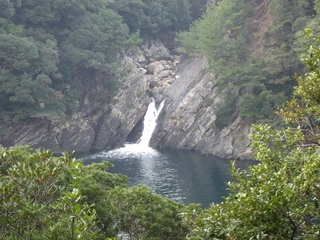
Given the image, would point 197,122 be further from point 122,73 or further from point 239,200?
point 239,200

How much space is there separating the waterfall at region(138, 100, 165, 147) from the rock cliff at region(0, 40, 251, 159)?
75 cm

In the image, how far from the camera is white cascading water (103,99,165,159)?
43125 millimetres

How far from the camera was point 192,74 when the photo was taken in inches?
1937

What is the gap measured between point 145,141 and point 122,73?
9425 millimetres

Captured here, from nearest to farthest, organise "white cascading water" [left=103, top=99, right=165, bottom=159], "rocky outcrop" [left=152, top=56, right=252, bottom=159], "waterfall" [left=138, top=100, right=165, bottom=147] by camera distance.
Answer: "rocky outcrop" [left=152, top=56, right=252, bottom=159]
"white cascading water" [left=103, top=99, right=165, bottom=159]
"waterfall" [left=138, top=100, right=165, bottom=147]

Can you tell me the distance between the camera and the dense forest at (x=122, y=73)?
5.82 metres

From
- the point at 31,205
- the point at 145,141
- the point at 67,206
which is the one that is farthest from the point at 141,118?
the point at 67,206

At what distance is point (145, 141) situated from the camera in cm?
4784

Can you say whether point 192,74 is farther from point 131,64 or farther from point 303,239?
point 303,239

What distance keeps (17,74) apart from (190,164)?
20439 millimetres

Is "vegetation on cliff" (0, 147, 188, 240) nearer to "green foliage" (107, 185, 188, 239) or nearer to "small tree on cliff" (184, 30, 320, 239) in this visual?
"green foliage" (107, 185, 188, 239)

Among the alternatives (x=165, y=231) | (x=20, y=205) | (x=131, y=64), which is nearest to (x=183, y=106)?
(x=131, y=64)

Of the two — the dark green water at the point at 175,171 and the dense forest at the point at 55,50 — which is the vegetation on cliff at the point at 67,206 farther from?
the dense forest at the point at 55,50

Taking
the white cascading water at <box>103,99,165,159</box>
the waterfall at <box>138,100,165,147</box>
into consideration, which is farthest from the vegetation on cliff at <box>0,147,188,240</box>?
the waterfall at <box>138,100,165,147</box>
